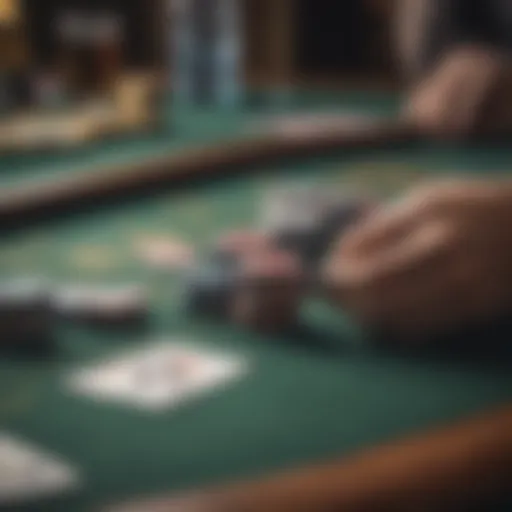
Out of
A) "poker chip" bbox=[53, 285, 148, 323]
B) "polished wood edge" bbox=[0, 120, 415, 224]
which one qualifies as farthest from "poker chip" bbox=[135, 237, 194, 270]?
"polished wood edge" bbox=[0, 120, 415, 224]

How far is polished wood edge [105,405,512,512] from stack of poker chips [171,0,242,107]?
2308 mm

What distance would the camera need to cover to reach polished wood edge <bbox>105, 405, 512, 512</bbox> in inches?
28.6

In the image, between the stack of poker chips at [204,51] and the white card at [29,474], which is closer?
the white card at [29,474]

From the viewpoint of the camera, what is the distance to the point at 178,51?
10.7 feet

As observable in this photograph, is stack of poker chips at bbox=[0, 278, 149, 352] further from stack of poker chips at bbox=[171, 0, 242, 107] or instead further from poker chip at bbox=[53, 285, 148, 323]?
stack of poker chips at bbox=[171, 0, 242, 107]

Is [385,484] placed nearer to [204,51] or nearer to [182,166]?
[182,166]

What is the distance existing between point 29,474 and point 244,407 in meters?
0.21

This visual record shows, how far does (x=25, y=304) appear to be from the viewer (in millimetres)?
1166

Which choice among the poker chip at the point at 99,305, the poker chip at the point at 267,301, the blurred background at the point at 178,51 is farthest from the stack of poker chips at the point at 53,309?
the blurred background at the point at 178,51

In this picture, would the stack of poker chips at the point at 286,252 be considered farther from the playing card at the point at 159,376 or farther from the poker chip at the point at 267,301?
the playing card at the point at 159,376

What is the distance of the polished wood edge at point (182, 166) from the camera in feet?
5.59

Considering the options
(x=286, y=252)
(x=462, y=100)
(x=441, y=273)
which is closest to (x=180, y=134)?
(x=462, y=100)

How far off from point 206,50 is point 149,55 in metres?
0.34

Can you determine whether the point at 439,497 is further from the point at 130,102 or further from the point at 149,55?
the point at 149,55
